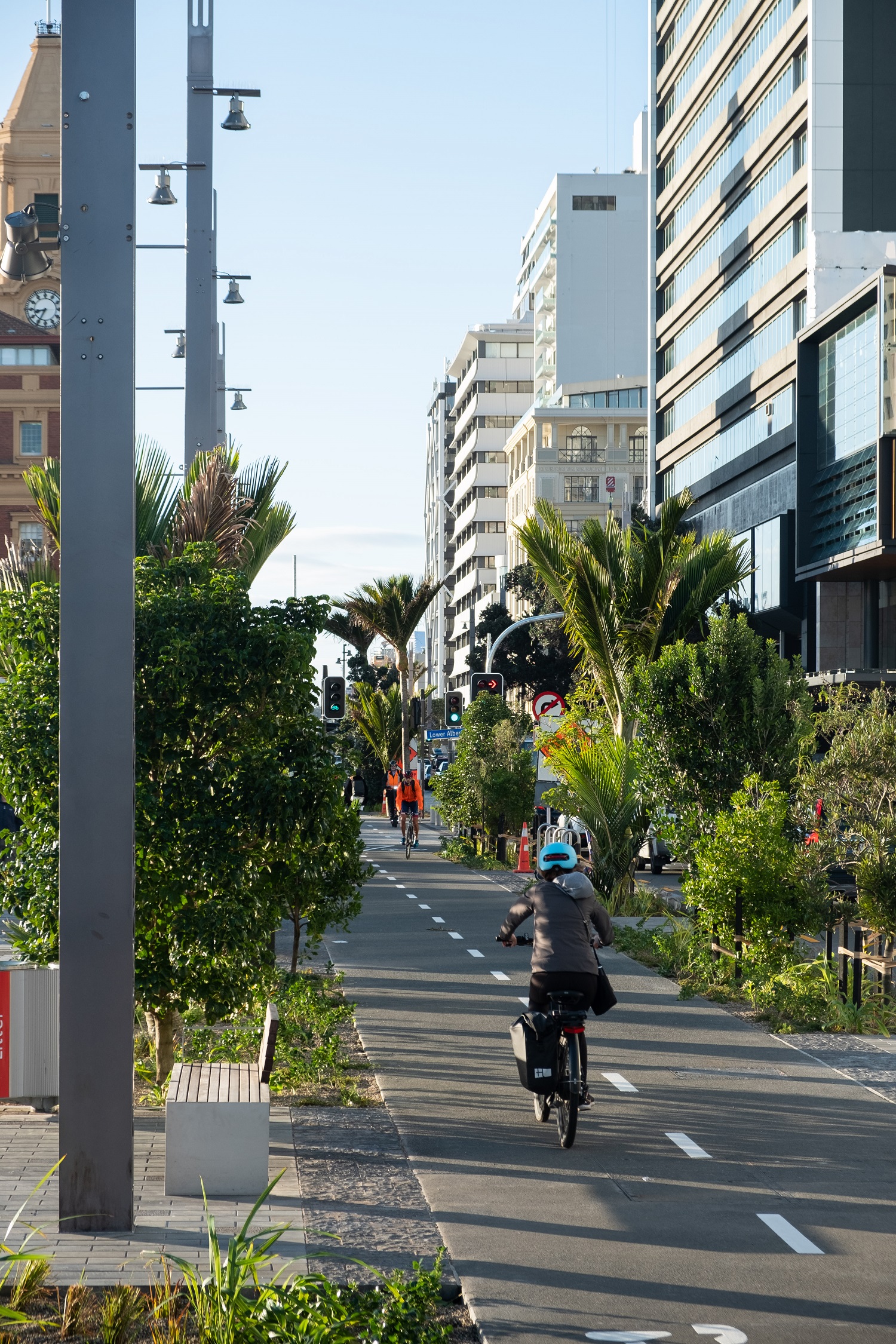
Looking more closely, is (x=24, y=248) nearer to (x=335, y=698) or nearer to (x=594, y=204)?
(x=335, y=698)

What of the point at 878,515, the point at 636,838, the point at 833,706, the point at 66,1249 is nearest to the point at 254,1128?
the point at 66,1249

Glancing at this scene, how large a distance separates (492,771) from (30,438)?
168ft

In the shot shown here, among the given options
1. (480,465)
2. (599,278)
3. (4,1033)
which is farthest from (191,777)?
(480,465)

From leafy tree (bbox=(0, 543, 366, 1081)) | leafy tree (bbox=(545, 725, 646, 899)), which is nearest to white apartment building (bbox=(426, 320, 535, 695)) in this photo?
leafy tree (bbox=(545, 725, 646, 899))

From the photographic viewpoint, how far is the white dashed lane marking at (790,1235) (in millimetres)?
6711

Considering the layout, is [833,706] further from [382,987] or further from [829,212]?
[829,212]

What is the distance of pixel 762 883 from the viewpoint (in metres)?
14.1

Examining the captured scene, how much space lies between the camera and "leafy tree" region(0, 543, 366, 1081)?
862cm

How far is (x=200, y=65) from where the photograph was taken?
15.9 m

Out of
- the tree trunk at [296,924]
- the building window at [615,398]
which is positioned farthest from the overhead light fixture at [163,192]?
the building window at [615,398]

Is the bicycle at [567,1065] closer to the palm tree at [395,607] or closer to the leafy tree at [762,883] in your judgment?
the leafy tree at [762,883]

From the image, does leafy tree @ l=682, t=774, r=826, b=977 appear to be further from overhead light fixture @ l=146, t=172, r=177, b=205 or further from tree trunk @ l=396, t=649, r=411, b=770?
tree trunk @ l=396, t=649, r=411, b=770

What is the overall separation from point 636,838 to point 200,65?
1162 centimetres

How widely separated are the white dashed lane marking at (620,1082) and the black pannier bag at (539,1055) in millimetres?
1562
